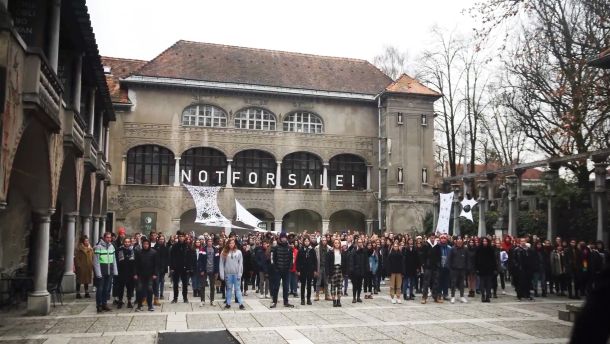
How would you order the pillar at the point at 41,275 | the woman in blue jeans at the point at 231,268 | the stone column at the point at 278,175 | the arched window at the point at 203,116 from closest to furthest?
the pillar at the point at 41,275, the woman in blue jeans at the point at 231,268, the arched window at the point at 203,116, the stone column at the point at 278,175

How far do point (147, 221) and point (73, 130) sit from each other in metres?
19.5

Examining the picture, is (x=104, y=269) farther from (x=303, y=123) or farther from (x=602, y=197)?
(x=303, y=123)

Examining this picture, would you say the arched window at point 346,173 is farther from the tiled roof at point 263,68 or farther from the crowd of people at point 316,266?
the crowd of people at point 316,266

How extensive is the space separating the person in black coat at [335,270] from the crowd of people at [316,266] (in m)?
0.03

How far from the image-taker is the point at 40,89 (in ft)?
35.8

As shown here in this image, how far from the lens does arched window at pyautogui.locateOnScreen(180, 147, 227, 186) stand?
117ft

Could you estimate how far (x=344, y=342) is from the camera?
9828 millimetres

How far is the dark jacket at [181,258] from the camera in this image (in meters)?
15.5

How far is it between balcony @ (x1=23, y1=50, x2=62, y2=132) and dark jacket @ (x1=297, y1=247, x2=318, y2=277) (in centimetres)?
714

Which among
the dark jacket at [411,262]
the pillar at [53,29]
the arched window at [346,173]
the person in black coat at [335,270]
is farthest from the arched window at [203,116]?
the pillar at [53,29]

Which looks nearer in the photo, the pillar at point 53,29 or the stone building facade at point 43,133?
the stone building facade at point 43,133

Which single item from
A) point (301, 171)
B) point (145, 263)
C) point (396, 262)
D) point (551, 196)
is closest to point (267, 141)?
point (301, 171)

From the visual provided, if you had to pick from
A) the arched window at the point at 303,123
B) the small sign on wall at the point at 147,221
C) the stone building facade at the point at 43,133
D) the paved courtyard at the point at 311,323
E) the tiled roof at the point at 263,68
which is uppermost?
the tiled roof at the point at 263,68

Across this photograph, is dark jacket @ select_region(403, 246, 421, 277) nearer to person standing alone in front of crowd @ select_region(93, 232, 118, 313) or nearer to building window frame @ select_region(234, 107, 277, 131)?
person standing alone in front of crowd @ select_region(93, 232, 118, 313)
